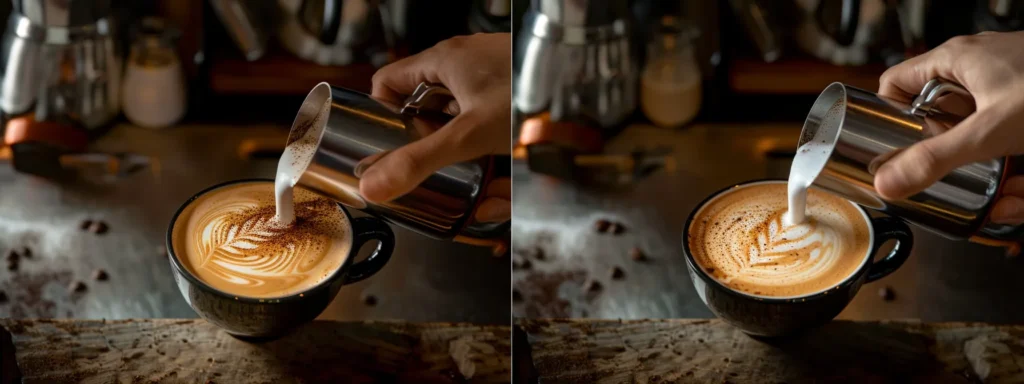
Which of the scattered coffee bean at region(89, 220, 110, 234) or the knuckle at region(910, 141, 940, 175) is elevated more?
the knuckle at region(910, 141, 940, 175)

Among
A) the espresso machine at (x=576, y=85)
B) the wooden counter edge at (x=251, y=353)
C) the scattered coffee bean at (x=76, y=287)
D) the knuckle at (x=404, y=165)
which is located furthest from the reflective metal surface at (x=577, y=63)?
the scattered coffee bean at (x=76, y=287)

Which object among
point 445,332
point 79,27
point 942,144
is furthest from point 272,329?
point 942,144

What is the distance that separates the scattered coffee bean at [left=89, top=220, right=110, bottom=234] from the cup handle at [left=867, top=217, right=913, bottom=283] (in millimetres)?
680

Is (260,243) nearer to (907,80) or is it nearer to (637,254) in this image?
(637,254)

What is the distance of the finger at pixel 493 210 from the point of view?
3.15 ft

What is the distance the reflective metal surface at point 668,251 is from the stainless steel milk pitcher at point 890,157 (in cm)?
2

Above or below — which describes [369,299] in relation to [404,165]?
below

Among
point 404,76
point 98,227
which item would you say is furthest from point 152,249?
point 404,76

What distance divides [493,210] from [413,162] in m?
0.09

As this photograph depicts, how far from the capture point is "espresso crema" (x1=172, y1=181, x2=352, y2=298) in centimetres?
94

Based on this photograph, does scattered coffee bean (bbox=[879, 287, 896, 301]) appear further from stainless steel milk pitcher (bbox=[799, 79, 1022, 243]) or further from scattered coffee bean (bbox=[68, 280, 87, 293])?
scattered coffee bean (bbox=[68, 280, 87, 293])

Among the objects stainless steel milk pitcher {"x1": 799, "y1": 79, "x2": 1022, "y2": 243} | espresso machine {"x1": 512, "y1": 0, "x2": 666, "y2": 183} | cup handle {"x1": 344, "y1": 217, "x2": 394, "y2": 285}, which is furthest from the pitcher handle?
cup handle {"x1": 344, "y1": 217, "x2": 394, "y2": 285}

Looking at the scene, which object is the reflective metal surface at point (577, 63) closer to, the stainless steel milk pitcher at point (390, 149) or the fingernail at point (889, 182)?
the stainless steel milk pitcher at point (390, 149)

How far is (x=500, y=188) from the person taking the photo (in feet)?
3.14
